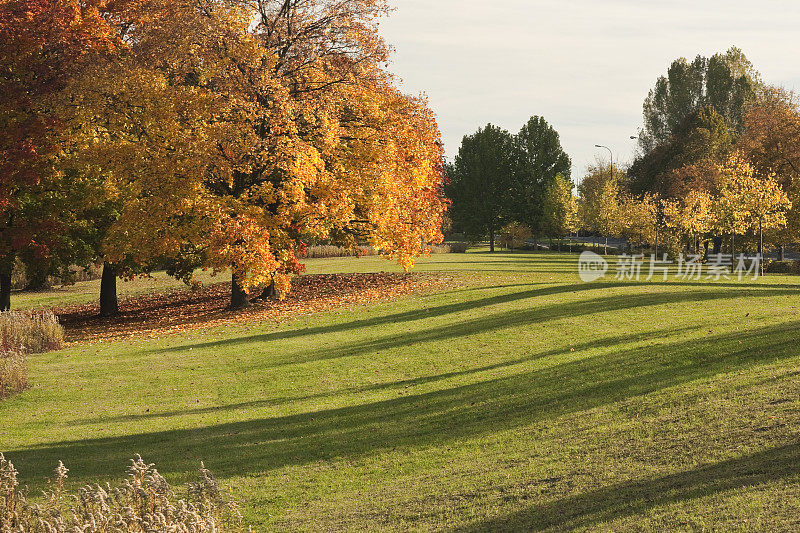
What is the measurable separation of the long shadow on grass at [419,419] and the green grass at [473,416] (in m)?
0.05

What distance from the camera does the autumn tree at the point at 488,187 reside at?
72.5m

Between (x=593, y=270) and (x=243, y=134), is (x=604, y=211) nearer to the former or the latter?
(x=593, y=270)

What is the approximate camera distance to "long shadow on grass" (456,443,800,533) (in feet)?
23.6

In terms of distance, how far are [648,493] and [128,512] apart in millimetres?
5297

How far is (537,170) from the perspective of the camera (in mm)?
74438

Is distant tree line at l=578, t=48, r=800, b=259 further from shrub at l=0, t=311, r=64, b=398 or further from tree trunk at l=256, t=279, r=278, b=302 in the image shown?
shrub at l=0, t=311, r=64, b=398

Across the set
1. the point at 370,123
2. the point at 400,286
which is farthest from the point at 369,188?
the point at 400,286

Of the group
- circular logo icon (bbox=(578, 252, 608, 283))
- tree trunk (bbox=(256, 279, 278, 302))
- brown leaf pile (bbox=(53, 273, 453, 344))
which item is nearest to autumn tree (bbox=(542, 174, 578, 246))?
circular logo icon (bbox=(578, 252, 608, 283))

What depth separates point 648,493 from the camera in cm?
750

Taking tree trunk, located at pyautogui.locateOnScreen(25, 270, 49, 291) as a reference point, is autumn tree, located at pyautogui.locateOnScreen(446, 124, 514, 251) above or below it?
above

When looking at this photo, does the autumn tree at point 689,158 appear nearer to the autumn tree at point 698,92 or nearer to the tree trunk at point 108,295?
the autumn tree at point 698,92

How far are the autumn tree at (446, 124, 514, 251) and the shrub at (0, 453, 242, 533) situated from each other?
6446cm

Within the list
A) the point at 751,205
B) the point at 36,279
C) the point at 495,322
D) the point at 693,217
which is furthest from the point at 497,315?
the point at 693,217

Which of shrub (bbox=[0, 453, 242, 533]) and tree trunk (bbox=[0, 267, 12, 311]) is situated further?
tree trunk (bbox=[0, 267, 12, 311])
